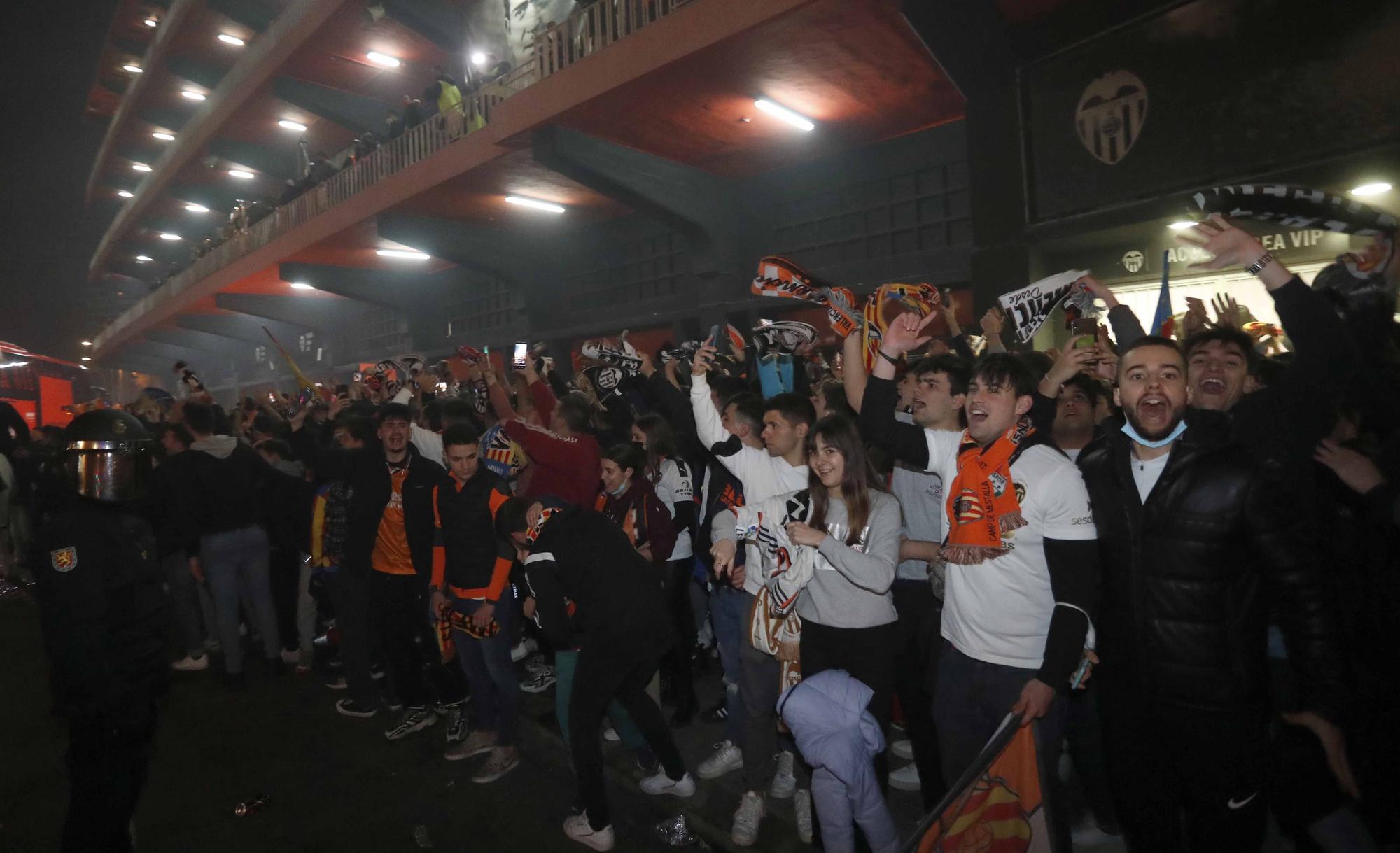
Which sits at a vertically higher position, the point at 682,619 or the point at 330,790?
the point at 682,619


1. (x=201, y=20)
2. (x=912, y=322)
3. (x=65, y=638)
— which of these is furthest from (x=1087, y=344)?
(x=201, y=20)

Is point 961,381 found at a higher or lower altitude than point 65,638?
higher

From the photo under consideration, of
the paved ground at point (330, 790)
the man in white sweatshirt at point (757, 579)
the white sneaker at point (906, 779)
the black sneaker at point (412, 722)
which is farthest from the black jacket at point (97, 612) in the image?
the white sneaker at point (906, 779)

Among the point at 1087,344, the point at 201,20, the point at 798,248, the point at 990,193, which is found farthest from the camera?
the point at 201,20

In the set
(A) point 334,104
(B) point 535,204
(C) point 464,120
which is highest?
(A) point 334,104

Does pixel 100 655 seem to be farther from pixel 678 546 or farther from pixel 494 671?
pixel 678 546

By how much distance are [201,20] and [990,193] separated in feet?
90.1

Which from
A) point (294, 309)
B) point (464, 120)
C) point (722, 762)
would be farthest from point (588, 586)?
point (294, 309)

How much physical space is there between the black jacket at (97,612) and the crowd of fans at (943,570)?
1669 millimetres

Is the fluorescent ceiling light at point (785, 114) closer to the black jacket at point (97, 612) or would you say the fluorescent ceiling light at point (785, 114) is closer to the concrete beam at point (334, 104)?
the black jacket at point (97, 612)

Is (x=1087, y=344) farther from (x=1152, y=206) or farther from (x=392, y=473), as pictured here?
(x=1152, y=206)

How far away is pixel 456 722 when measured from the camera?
5312mm

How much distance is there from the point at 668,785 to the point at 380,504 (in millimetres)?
2821

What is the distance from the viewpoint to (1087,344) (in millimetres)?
3443
